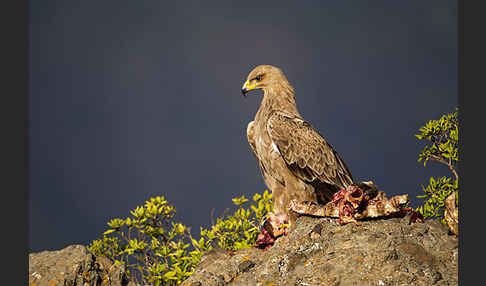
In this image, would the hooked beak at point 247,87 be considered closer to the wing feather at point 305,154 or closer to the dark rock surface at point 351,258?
the wing feather at point 305,154

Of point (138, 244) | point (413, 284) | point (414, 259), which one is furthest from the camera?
point (138, 244)

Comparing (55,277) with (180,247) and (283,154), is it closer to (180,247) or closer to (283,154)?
(180,247)

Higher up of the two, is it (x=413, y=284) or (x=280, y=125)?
(x=280, y=125)

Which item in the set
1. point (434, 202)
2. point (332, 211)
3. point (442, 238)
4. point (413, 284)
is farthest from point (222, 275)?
point (434, 202)

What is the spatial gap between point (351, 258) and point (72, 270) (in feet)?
13.2

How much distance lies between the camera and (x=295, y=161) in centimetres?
675

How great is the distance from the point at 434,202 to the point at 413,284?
7.76ft

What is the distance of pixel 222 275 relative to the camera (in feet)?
17.6

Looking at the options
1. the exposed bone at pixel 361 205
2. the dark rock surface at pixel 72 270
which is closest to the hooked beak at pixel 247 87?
the exposed bone at pixel 361 205

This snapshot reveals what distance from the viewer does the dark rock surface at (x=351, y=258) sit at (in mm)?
4438

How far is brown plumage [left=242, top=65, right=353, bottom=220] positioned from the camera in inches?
266

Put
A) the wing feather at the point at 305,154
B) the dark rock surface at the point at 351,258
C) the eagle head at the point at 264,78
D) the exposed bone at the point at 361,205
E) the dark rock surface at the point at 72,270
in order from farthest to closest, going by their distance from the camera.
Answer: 1. the eagle head at the point at 264,78
2. the wing feather at the point at 305,154
3. the dark rock surface at the point at 72,270
4. the exposed bone at the point at 361,205
5. the dark rock surface at the point at 351,258

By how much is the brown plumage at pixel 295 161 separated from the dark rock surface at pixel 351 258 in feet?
4.27

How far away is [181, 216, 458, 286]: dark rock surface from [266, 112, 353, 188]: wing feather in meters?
1.33
